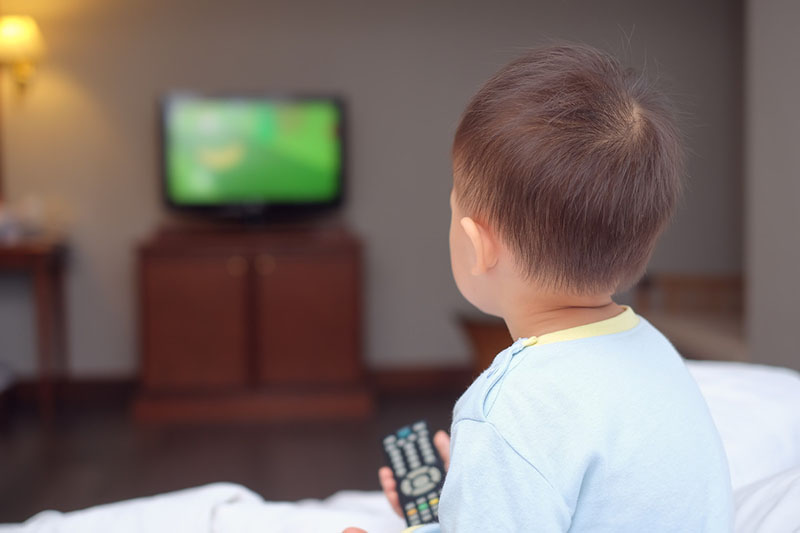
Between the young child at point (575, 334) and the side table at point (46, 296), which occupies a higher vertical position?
the young child at point (575, 334)

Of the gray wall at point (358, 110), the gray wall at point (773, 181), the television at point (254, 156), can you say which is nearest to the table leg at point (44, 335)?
the gray wall at point (358, 110)

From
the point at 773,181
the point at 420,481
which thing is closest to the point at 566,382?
the point at 420,481

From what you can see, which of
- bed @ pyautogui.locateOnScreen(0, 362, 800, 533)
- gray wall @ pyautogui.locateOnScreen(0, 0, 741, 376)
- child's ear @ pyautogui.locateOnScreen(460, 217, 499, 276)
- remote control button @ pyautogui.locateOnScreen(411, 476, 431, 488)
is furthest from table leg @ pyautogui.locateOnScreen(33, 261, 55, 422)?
child's ear @ pyautogui.locateOnScreen(460, 217, 499, 276)

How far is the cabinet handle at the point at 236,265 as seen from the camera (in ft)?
12.6

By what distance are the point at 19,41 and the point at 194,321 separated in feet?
5.20

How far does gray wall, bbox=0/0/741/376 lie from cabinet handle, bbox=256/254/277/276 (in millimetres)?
673

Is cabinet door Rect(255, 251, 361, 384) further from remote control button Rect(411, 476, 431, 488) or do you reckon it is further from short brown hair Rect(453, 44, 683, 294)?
short brown hair Rect(453, 44, 683, 294)

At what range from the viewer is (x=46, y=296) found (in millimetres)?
3930

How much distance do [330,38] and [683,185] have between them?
12.1ft

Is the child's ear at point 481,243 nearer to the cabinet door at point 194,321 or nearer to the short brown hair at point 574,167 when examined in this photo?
the short brown hair at point 574,167

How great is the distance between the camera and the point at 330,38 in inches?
168

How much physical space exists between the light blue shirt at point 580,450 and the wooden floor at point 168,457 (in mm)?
2262

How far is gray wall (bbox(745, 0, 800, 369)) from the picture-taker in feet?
8.85

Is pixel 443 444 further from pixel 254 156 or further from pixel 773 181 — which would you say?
pixel 254 156
